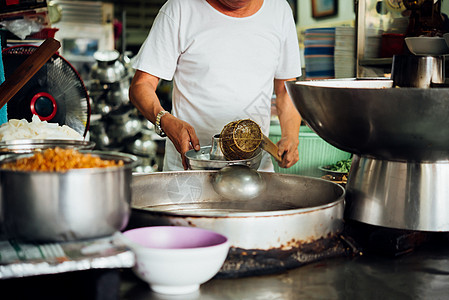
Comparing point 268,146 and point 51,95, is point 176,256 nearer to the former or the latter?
point 268,146

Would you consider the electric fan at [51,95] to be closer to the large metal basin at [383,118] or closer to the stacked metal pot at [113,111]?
the large metal basin at [383,118]

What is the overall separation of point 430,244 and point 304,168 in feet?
5.77

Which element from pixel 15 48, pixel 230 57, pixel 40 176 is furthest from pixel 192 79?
pixel 40 176

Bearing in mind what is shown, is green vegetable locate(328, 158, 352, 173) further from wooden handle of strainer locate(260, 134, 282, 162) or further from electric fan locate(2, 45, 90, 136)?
electric fan locate(2, 45, 90, 136)

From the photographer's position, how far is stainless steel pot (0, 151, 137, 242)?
0.76 metres

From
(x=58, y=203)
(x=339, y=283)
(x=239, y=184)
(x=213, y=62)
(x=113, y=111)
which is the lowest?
(x=113, y=111)

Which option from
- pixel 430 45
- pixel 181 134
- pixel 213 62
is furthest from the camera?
pixel 430 45

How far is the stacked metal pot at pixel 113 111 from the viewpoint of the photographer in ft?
16.8

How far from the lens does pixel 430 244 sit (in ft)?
4.07

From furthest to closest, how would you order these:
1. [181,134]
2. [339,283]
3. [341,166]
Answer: [341,166], [181,134], [339,283]

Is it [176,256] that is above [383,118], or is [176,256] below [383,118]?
below

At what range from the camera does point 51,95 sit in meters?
2.35

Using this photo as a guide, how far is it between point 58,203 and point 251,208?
2.19 ft

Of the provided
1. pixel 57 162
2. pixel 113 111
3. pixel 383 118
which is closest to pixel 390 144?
pixel 383 118
